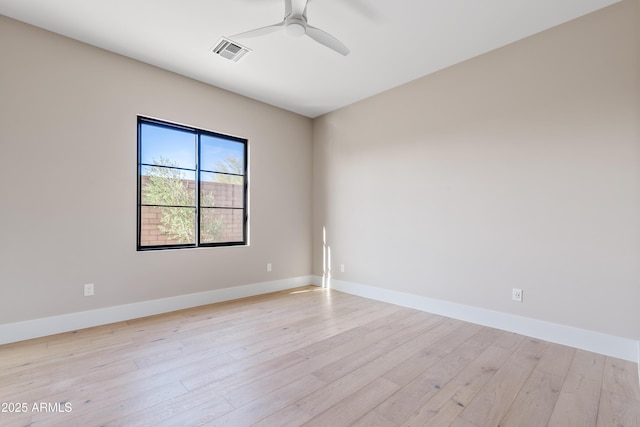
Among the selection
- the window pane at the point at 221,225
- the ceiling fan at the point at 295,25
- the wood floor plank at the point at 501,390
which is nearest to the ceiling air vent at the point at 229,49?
the ceiling fan at the point at 295,25

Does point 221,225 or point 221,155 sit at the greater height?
point 221,155

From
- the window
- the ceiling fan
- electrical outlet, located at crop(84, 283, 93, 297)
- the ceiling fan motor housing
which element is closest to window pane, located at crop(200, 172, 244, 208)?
the window

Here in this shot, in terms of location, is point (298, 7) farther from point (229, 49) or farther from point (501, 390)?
point (501, 390)

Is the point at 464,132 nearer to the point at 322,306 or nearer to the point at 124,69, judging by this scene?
the point at 322,306

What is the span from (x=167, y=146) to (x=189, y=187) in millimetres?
548

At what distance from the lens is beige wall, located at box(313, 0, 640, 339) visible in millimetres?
2355

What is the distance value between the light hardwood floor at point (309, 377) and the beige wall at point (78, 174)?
52 cm

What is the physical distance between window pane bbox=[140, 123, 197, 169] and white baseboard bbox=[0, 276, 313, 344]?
1.63 m

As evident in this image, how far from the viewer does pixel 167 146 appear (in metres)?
3.55

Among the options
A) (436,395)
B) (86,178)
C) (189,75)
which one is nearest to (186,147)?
(189,75)

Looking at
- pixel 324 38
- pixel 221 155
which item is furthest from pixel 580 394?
pixel 221 155

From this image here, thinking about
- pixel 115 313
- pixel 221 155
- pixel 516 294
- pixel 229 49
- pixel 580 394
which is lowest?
pixel 580 394

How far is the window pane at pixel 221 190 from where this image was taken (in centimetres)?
385

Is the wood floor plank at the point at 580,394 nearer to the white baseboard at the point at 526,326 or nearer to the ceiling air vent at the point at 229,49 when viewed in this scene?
the white baseboard at the point at 526,326
